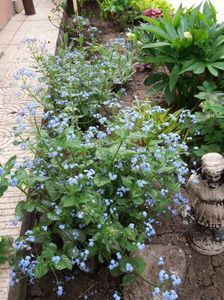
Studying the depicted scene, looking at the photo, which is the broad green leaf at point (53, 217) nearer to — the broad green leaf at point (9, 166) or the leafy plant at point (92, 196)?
the leafy plant at point (92, 196)

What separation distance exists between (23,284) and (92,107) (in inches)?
56.4

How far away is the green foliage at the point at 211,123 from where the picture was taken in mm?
2332

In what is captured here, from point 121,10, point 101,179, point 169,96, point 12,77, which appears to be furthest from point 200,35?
point 121,10

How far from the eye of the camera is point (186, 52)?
2.81 m

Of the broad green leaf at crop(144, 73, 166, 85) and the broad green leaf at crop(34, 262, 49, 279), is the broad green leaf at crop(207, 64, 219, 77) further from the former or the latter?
the broad green leaf at crop(34, 262, 49, 279)

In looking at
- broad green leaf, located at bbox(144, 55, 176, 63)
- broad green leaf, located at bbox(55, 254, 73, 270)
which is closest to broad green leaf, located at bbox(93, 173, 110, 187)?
broad green leaf, located at bbox(55, 254, 73, 270)

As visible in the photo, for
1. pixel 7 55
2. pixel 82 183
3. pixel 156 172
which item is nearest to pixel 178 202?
pixel 156 172

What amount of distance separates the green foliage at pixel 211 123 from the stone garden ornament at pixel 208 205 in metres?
0.58

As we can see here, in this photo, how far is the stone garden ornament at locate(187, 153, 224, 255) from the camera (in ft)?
5.44

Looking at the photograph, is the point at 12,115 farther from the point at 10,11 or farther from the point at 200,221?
the point at 10,11

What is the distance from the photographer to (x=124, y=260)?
1.61 metres

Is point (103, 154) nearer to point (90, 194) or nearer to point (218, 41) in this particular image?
point (90, 194)

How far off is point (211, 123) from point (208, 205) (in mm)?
803

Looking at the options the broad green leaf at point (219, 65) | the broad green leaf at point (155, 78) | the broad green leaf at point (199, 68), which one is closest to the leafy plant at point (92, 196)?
the broad green leaf at point (199, 68)
